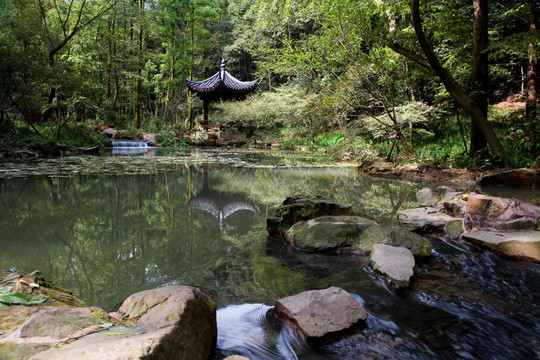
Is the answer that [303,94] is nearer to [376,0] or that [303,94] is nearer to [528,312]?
[376,0]

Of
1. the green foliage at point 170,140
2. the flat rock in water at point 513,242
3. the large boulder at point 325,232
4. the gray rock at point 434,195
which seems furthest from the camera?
the green foliage at point 170,140

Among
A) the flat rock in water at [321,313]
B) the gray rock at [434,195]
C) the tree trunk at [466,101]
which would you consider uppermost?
the tree trunk at [466,101]

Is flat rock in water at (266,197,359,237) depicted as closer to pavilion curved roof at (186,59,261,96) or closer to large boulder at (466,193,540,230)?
large boulder at (466,193,540,230)

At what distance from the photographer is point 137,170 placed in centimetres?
752

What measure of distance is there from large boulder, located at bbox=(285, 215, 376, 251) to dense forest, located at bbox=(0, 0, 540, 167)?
4745 mm

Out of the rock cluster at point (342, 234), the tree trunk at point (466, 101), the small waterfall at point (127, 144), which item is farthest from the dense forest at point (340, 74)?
the rock cluster at point (342, 234)

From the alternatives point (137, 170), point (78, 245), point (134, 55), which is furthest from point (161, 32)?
point (78, 245)

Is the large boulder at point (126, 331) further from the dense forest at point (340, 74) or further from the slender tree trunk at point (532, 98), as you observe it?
the slender tree trunk at point (532, 98)

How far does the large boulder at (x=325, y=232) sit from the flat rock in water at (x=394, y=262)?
395 millimetres

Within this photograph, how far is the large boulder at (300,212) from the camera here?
3439mm

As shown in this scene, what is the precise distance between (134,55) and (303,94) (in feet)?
36.4

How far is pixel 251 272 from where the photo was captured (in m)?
2.46

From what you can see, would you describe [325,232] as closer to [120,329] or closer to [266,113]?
[120,329]

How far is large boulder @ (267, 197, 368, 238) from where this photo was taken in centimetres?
344
